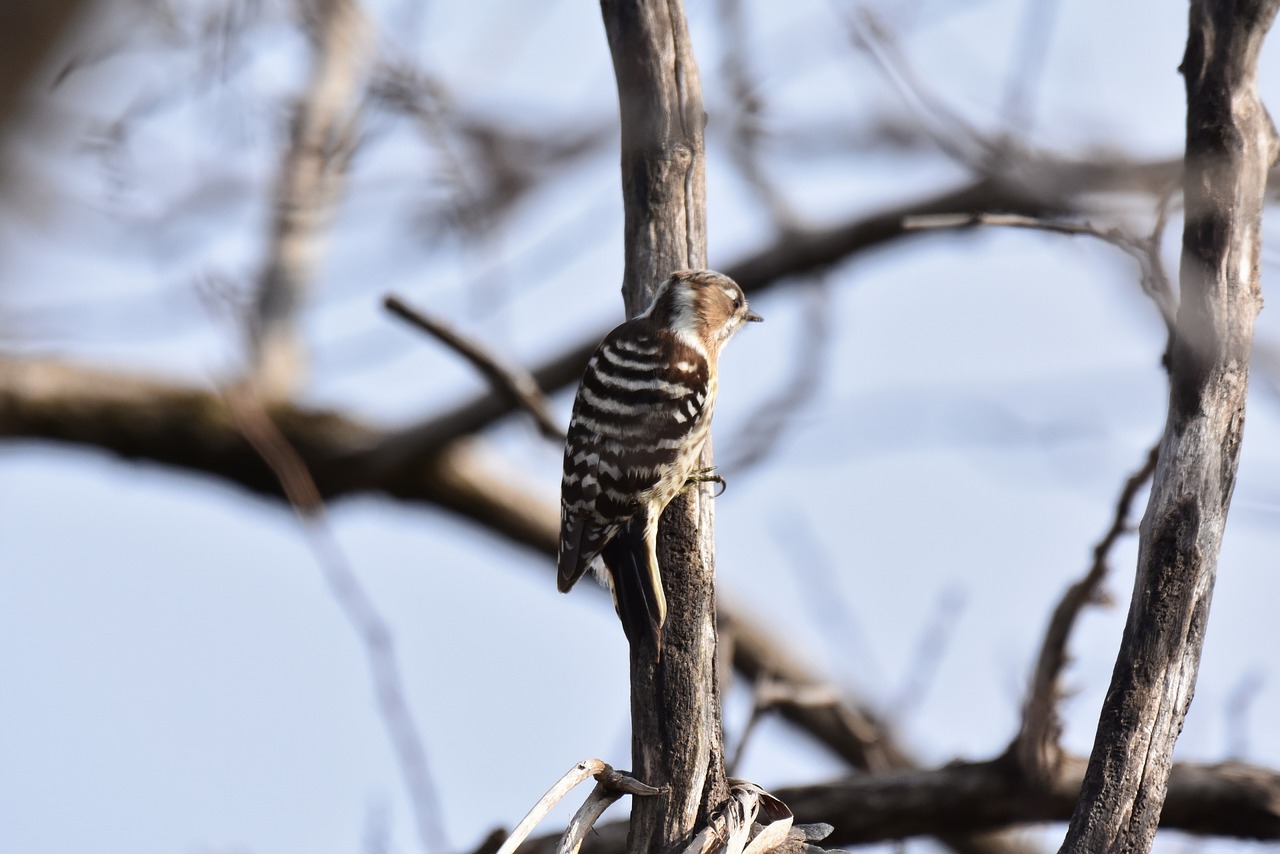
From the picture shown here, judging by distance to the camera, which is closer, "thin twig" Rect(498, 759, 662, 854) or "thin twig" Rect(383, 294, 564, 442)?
"thin twig" Rect(498, 759, 662, 854)

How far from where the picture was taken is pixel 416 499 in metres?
6.45

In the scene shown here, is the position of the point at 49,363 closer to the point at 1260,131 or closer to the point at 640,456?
the point at 640,456

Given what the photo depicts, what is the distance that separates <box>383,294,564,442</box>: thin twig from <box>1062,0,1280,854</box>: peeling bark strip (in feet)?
6.60

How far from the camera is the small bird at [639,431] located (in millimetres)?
2926

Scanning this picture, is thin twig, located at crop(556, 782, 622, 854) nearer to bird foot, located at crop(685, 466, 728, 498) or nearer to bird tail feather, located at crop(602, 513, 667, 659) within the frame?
bird tail feather, located at crop(602, 513, 667, 659)

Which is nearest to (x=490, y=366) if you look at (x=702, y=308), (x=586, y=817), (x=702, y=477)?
(x=702, y=308)

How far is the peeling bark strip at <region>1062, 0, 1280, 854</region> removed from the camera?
6.63 feet

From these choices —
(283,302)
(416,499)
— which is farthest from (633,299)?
(283,302)

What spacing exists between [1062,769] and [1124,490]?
2.97 feet

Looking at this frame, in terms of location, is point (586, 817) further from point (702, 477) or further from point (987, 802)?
point (987, 802)

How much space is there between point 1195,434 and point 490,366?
221 centimetres

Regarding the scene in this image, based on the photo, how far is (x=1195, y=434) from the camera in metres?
2.11

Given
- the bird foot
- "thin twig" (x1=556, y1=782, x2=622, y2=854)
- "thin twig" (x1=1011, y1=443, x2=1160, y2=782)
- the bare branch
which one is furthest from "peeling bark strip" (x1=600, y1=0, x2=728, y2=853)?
"thin twig" (x1=1011, y1=443, x2=1160, y2=782)

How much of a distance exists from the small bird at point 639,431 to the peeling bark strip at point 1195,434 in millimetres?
887
